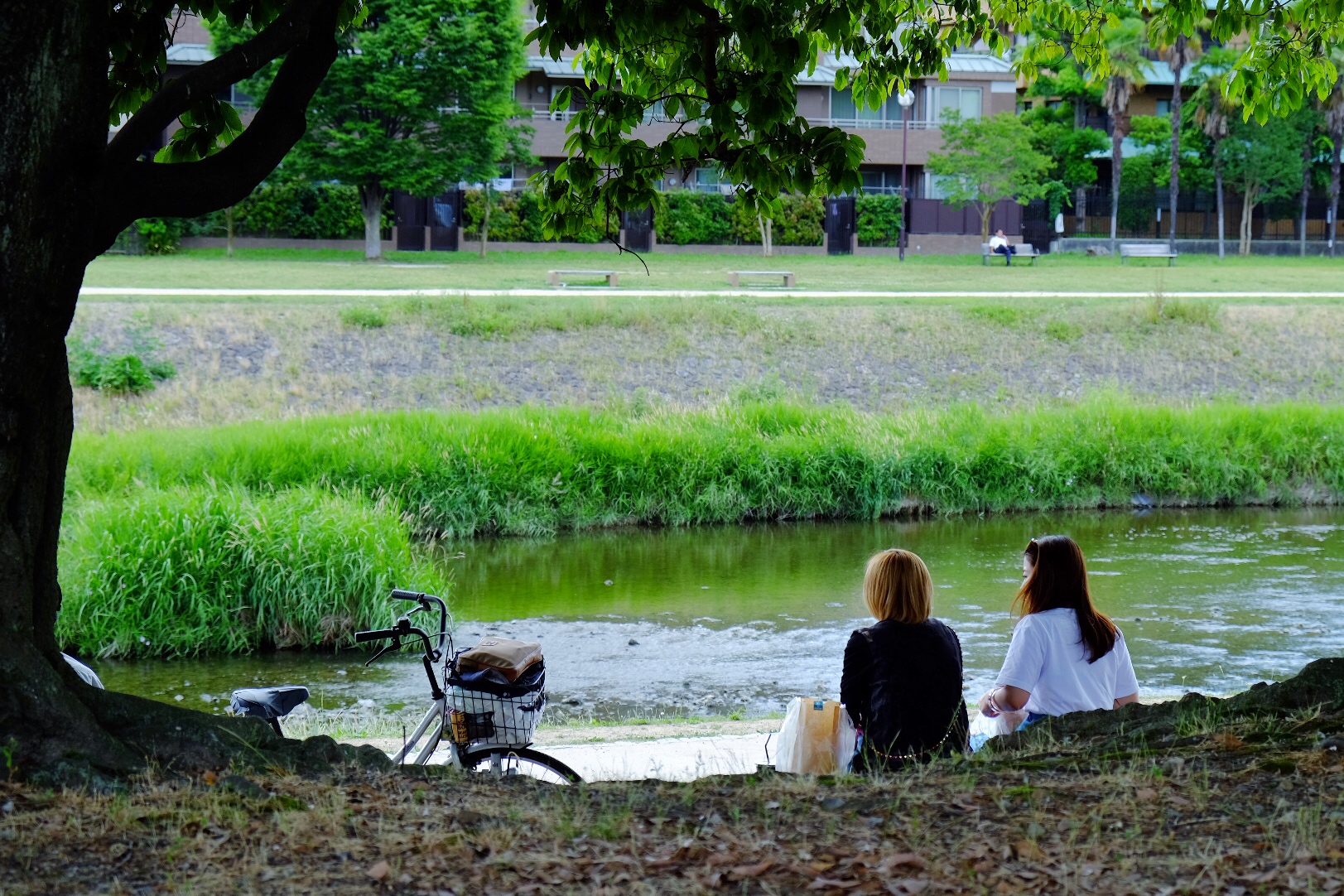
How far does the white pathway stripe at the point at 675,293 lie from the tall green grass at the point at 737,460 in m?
9.08

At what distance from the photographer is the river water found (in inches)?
448

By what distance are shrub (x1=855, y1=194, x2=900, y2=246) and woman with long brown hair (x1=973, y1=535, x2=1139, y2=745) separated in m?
49.3

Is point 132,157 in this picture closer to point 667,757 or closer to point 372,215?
point 667,757

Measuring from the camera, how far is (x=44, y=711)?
4613 mm

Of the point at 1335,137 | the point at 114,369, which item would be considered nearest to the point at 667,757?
the point at 114,369

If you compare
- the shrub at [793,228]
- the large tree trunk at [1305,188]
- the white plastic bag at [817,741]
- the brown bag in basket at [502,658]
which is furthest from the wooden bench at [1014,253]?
the brown bag in basket at [502,658]

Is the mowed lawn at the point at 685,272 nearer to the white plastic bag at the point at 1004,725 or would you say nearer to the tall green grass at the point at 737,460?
the tall green grass at the point at 737,460

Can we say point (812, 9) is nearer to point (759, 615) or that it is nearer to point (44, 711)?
point (44, 711)

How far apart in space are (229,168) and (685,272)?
3339 cm

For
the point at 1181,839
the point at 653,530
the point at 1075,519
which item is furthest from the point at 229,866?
the point at 1075,519

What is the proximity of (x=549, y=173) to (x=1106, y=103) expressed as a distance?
175ft

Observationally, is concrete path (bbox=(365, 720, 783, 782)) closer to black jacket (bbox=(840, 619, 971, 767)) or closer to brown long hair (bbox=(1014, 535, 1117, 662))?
black jacket (bbox=(840, 619, 971, 767))

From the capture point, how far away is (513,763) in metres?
5.58

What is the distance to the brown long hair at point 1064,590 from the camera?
5969 mm
